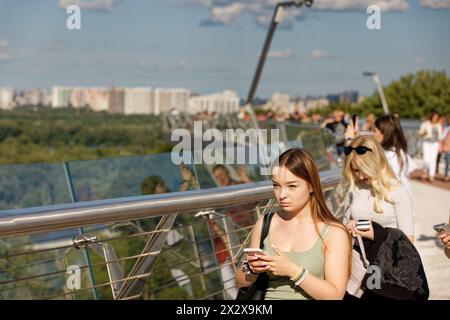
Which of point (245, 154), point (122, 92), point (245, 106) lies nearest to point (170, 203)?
point (245, 154)

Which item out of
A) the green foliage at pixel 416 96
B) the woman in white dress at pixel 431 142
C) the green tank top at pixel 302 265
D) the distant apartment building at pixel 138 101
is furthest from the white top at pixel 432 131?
the green foliage at pixel 416 96

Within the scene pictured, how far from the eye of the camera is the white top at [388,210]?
4848mm

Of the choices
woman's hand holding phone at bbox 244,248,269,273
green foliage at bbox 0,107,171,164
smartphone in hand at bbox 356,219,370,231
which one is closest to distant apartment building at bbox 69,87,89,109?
green foliage at bbox 0,107,171,164

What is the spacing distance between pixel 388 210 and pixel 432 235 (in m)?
5.71

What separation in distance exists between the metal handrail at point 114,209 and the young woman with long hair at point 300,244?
2.61 feet

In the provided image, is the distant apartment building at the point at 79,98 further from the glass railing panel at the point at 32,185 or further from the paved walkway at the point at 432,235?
the glass railing panel at the point at 32,185

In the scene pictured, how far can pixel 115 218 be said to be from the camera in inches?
158

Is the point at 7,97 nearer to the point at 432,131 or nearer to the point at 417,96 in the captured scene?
the point at 417,96

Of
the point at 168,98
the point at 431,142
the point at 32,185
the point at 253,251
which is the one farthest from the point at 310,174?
the point at 168,98

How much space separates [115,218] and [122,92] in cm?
8821

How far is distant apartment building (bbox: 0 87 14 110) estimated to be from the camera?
86812mm

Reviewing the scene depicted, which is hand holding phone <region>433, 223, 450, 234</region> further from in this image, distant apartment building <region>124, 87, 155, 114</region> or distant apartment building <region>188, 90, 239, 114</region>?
distant apartment building <region>124, 87, 155, 114</region>

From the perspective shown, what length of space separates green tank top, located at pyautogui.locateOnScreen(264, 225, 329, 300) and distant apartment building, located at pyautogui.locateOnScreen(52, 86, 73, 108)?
89.0 metres
